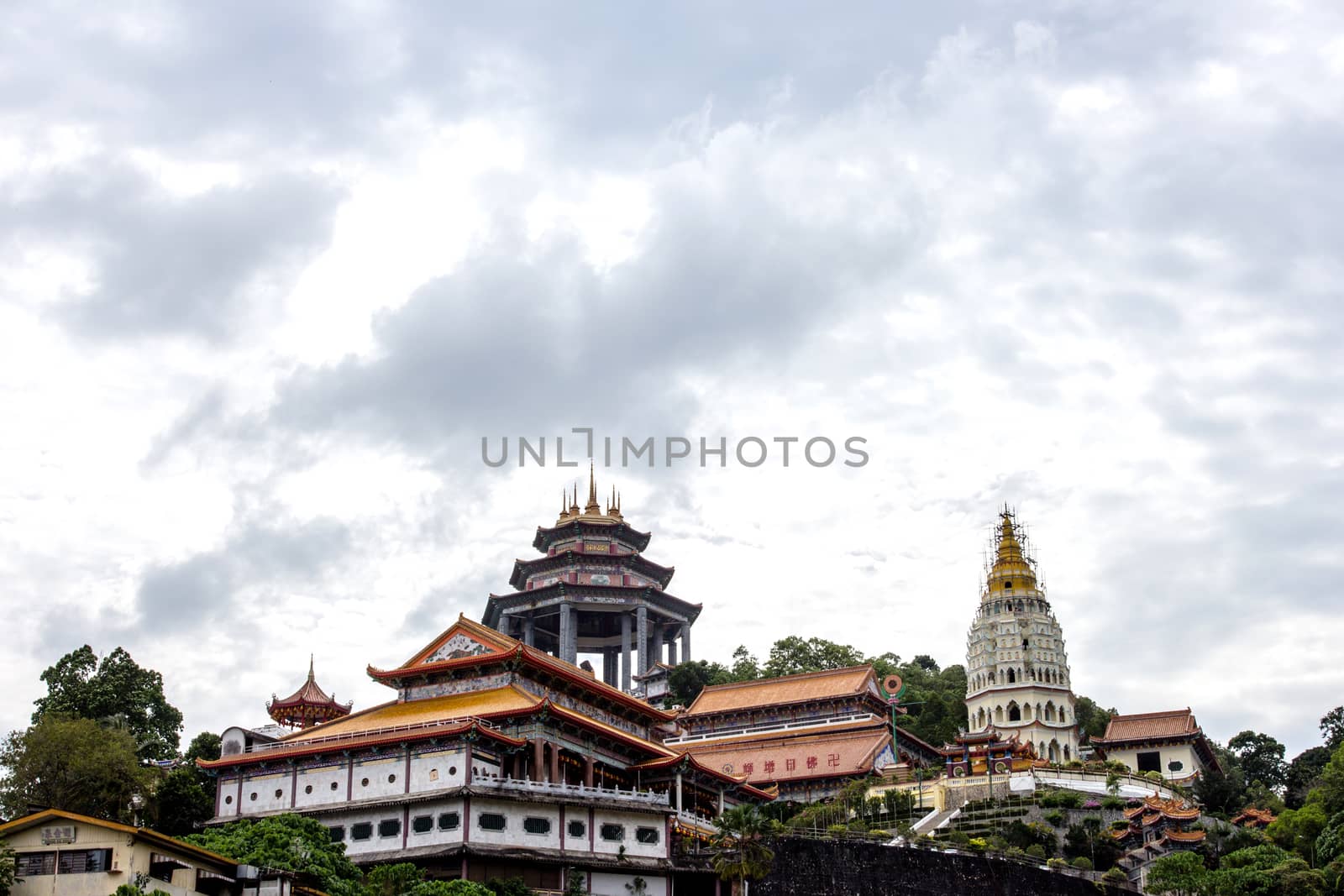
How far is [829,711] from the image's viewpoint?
99500mm

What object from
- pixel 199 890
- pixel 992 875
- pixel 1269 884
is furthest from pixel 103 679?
pixel 1269 884

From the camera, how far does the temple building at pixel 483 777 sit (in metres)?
58.6

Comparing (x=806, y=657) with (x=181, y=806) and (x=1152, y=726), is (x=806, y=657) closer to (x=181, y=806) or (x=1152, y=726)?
(x=1152, y=726)

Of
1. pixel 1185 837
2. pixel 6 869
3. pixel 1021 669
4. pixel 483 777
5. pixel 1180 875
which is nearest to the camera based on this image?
pixel 6 869

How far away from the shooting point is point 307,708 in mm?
91625

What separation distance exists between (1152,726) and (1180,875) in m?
38.6

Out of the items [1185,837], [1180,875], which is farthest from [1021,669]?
[1180,875]

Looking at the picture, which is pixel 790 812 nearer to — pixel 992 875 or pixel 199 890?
pixel 992 875

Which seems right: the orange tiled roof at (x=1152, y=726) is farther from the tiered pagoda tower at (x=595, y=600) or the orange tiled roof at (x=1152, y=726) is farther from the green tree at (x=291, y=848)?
the green tree at (x=291, y=848)

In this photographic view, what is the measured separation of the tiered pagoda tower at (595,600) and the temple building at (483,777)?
43.5 metres

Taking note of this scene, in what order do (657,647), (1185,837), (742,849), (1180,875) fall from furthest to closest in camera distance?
(657,647) < (1185,837) < (1180,875) < (742,849)

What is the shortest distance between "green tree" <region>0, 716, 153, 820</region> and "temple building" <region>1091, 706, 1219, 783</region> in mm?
67390

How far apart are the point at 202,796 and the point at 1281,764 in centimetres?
8626

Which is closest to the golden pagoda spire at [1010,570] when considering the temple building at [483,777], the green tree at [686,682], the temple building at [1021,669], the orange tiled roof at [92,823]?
the temple building at [1021,669]
